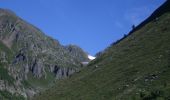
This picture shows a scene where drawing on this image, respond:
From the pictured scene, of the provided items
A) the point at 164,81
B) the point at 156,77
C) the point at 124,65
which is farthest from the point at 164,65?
the point at 124,65

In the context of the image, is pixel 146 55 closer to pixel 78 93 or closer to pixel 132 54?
pixel 132 54

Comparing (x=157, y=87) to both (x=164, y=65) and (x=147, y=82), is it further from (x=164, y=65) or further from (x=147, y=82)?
(x=164, y=65)

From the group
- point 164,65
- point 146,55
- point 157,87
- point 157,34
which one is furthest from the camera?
point 157,34

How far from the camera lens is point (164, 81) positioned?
47.0m

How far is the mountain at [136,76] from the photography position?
47.8 meters

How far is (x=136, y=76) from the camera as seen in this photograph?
5922 cm

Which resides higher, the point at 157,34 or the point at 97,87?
the point at 157,34

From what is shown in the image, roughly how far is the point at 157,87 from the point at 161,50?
24295 millimetres

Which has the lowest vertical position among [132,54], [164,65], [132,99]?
[132,99]

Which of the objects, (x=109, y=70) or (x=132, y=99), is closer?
(x=132, y=99)

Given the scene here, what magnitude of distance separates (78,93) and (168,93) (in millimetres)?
31293

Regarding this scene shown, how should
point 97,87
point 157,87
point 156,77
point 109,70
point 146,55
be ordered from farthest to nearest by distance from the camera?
point 109,70 < point 146,55 < point 97,87 < point 156,77 < point 157,87

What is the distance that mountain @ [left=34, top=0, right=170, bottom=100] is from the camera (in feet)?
157

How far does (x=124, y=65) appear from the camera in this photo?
73.1 metres
